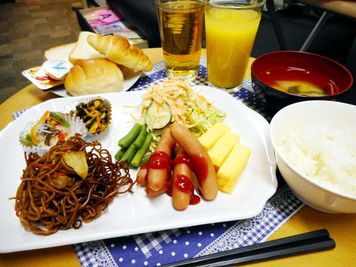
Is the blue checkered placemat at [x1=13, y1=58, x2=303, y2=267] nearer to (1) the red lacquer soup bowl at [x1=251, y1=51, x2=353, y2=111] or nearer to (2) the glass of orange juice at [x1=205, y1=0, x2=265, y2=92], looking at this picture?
(1) the red lacquer soup bowl at [x1=251, y1=51, x2=353, y2=111]

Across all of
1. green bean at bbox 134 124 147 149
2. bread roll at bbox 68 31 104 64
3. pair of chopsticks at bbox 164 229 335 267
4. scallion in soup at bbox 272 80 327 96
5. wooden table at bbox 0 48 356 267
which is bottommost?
wooden table at bbox 0 48 356 267

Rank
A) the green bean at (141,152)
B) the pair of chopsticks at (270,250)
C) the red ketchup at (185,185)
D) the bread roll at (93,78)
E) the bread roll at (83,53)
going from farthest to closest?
the bread roll at (83,53), the bread roll at (93,78), the green bean at (141,152), the red ketchup at (185,185), the pair of chopsticks at (270,250)

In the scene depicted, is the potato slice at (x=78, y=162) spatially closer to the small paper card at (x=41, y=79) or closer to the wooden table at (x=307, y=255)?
the wooden table at (x=307, y=255)

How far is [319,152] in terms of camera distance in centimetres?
94

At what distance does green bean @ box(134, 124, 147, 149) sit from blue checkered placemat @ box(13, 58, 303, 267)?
380 millimetres

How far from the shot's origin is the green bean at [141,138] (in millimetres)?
1123

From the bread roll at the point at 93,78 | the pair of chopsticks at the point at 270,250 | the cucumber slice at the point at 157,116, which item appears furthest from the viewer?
the bread roll at the point at 93,78

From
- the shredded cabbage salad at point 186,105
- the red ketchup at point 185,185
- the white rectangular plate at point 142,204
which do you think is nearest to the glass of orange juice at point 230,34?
the shredded cabbage salad at point 186,105

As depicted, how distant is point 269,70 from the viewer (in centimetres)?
137

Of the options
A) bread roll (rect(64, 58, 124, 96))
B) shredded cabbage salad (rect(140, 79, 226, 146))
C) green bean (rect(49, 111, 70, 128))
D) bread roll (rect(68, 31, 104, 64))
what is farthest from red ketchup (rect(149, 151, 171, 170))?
bread roll (rect(68, 31, 104, 64))

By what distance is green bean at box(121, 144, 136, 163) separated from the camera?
1.07 m

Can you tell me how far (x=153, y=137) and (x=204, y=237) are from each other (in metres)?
0.50

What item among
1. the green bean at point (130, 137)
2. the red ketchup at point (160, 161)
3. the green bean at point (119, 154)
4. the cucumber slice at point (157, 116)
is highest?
the red ketchup at point (160, 161)

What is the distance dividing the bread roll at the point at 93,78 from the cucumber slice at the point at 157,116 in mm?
315
